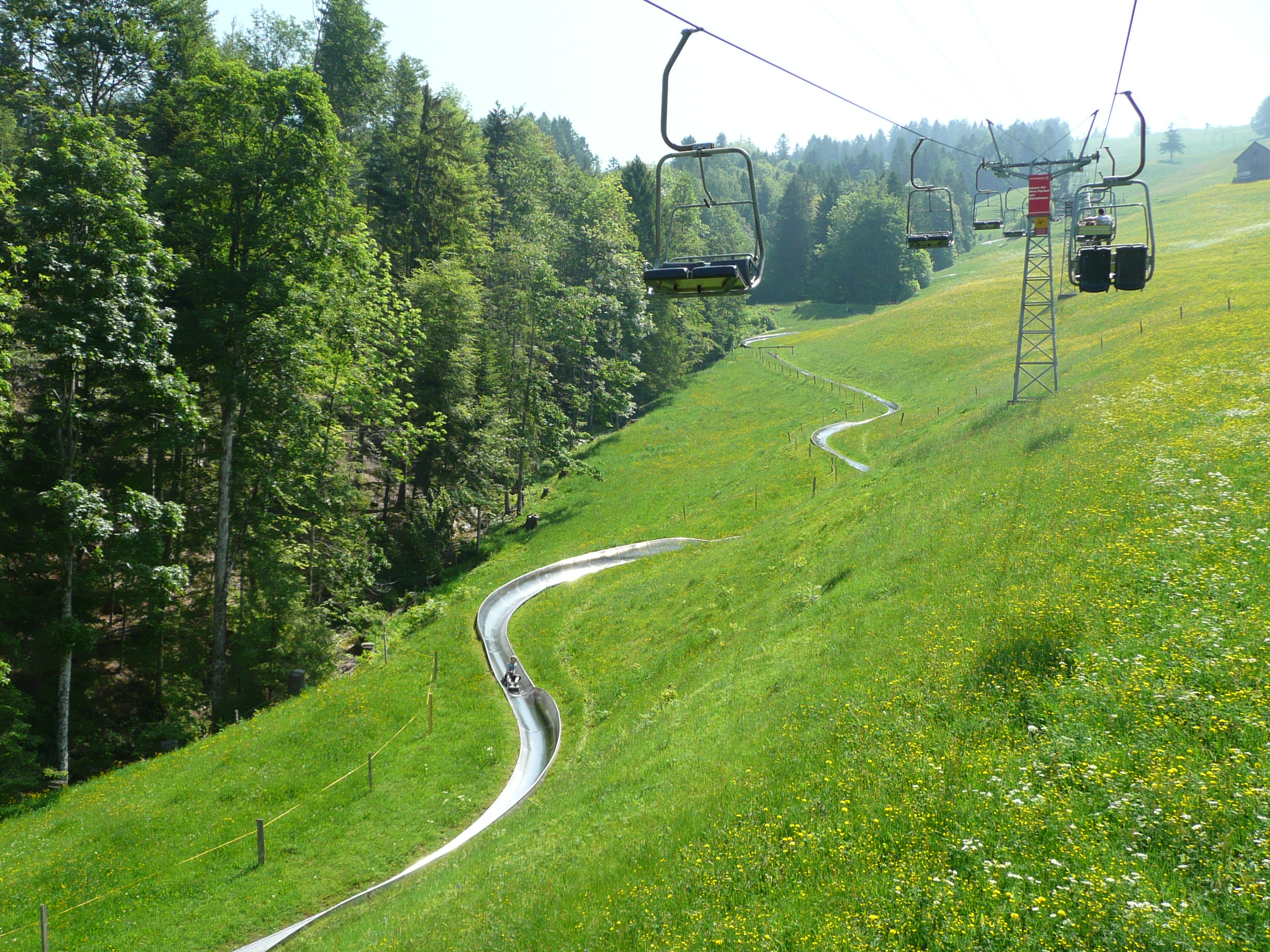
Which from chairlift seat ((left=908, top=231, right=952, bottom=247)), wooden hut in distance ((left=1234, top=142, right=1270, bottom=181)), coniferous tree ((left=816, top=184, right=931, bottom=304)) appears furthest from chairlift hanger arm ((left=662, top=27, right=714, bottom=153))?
wooden hut in distance ((left=1234, top=142, right=1270, bottom=181))

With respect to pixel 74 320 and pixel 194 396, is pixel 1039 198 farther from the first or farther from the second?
pixel 74 320

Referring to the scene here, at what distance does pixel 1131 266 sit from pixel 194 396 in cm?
3088

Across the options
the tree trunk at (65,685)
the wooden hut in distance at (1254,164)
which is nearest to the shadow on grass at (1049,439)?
the tree trunk at (65,685)

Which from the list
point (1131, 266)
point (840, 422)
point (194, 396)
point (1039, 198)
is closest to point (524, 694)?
point (194, 396)

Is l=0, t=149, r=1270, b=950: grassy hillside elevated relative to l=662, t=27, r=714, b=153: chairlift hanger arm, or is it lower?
lower

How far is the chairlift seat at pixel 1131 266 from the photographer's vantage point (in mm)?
20344

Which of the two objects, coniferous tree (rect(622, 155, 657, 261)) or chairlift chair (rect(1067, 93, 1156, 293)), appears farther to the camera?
coniferous tree (rect(622, 155, 657, 261))

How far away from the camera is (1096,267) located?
21.0 metres

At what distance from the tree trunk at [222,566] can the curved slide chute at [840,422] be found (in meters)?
29.1

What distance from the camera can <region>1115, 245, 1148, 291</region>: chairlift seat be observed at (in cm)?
2034

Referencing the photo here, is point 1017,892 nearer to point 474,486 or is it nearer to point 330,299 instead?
point 330,299

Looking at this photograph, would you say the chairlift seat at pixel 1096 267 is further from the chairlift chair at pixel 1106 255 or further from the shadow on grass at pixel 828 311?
the shadow on grass at pixel 828 311

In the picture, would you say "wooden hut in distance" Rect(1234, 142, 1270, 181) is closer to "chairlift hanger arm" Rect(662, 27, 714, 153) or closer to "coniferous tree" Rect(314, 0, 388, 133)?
"coniferous tree" Rect(314, 0, 388, 133)

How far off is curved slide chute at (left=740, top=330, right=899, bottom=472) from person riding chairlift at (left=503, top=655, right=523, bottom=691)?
65.1ft
